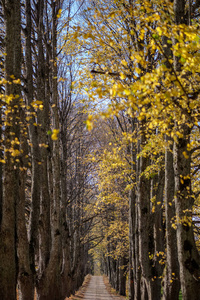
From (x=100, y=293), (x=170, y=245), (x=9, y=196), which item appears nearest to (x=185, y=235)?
(x=170, y=245)

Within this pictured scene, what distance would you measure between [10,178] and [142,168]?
4.37m

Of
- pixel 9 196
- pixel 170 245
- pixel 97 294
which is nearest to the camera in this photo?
pixel 9 196

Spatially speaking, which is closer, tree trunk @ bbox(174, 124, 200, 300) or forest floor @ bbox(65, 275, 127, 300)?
tree trunk @ bbox(174, 124, 200, 300)

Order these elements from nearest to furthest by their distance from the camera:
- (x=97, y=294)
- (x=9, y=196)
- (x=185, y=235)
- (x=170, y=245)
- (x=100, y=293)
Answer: (x=185, y=235), (x=9, y=196), (x=170, y=245), (x=97, y=294), (x=100, y=293)

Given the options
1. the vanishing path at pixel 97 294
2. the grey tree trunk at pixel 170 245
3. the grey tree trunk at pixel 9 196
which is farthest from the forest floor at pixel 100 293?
the grey tree trunk at pixel 9 196

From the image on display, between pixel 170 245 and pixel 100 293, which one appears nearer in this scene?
pixel 170 245

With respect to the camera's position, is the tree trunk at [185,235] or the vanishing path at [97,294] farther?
the vanishing path at [97,294]

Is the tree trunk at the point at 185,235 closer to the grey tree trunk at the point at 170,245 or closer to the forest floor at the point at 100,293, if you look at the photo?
the grey tree trunk at the point at 170,245

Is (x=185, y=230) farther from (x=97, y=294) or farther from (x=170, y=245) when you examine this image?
(x=97, y=294)

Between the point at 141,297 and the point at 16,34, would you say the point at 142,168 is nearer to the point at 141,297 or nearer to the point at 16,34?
the point at 141,297

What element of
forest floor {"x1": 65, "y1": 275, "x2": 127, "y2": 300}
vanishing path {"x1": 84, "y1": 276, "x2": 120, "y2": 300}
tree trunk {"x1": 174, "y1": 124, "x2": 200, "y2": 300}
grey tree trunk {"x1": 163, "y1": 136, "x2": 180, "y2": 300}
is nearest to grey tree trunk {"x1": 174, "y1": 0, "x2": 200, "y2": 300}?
tree trunk {"x1": 174, "y1": 124, "x2": 200, "y2": 300}

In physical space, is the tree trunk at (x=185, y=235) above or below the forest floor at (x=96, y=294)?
above

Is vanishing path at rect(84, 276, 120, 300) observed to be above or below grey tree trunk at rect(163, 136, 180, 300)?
below

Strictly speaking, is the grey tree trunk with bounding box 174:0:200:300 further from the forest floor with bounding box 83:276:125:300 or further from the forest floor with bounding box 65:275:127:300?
the forest floor with bounding box 83:276:125:300
